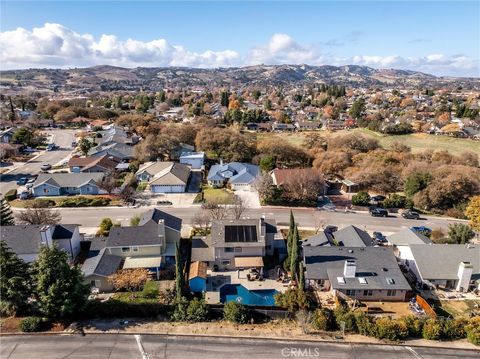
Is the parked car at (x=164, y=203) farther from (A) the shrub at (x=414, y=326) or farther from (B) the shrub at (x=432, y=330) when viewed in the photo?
(B) the shrub at (x=432, y=330)

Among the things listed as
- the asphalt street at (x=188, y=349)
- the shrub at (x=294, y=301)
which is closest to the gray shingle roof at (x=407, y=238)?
the asphalt street at (x=188, y=349)

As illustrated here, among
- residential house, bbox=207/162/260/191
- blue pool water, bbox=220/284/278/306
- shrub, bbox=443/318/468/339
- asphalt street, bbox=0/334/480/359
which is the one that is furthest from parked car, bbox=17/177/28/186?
shrub, bbox=443/318/468/339

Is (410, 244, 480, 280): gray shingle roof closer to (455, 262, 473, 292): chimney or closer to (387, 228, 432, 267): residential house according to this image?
(455, 262, 473, 292): chimney

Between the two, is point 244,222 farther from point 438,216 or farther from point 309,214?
point 438,216

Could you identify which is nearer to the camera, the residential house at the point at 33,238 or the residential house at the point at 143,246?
the residential house at the point at 33,238

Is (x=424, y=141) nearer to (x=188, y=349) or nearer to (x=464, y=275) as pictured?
(x=464, y=275)
